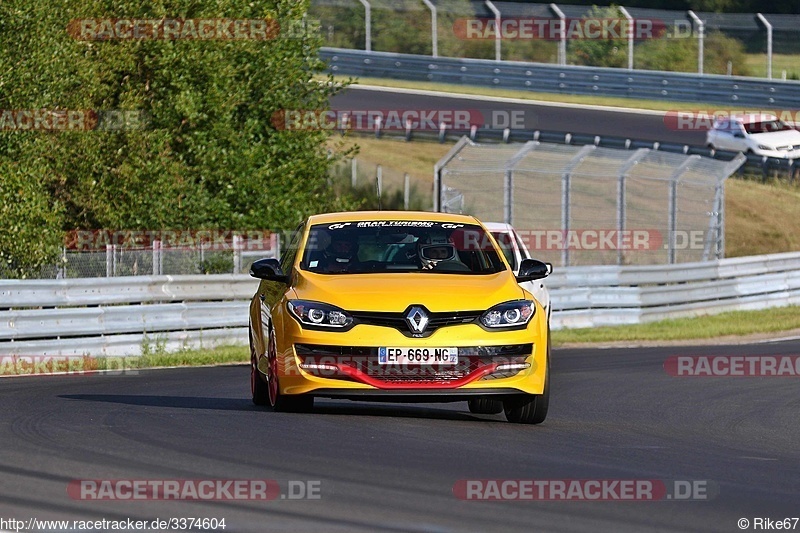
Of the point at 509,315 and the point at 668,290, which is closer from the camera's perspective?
the point at 509,315

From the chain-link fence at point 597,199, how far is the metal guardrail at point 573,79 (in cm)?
476

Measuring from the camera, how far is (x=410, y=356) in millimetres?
10289

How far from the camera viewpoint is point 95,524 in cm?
666

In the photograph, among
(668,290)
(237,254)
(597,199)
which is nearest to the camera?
(237,254)
